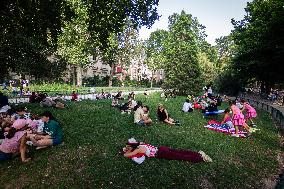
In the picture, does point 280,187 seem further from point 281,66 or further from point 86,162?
point 281,66

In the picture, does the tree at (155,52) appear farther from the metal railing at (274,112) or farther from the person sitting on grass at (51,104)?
the person sitting on grass at (51,104)

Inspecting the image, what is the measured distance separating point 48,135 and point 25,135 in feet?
3.73

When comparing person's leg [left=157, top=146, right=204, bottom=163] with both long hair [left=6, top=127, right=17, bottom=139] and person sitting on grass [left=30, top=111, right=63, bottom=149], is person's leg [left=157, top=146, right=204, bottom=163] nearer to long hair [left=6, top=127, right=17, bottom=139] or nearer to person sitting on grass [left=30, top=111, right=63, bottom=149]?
person sitting on grass [left=30, top=111, right=63, bottom=149]

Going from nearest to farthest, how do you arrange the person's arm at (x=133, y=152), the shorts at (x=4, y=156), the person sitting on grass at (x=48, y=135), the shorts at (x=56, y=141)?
1. the shorts at (x=4, y=156)
2. the person's arm at (x=133, y=152)
3. the person sitting on grass at (x=48, y=135)
4. the shorts at (x=56, y=141)

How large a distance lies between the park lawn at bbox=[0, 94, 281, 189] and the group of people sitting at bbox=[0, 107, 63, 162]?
32cm

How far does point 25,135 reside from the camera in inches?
422

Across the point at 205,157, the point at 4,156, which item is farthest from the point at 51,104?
the point at 205,157

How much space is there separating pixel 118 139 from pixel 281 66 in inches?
1482

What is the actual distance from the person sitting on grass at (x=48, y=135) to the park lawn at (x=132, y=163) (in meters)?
0.31

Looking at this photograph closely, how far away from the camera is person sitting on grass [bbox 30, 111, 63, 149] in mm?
11328

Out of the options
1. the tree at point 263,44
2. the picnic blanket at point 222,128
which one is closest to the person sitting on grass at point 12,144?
the picnic blanket at point 222,128

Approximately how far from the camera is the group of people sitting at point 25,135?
35.0ft

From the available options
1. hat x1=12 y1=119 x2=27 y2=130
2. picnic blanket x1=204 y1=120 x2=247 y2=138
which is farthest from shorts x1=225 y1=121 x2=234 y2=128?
hat x1=12 y1=119 x2=27 y2=130

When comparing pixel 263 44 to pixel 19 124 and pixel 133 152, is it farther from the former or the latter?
pixel 19 124
